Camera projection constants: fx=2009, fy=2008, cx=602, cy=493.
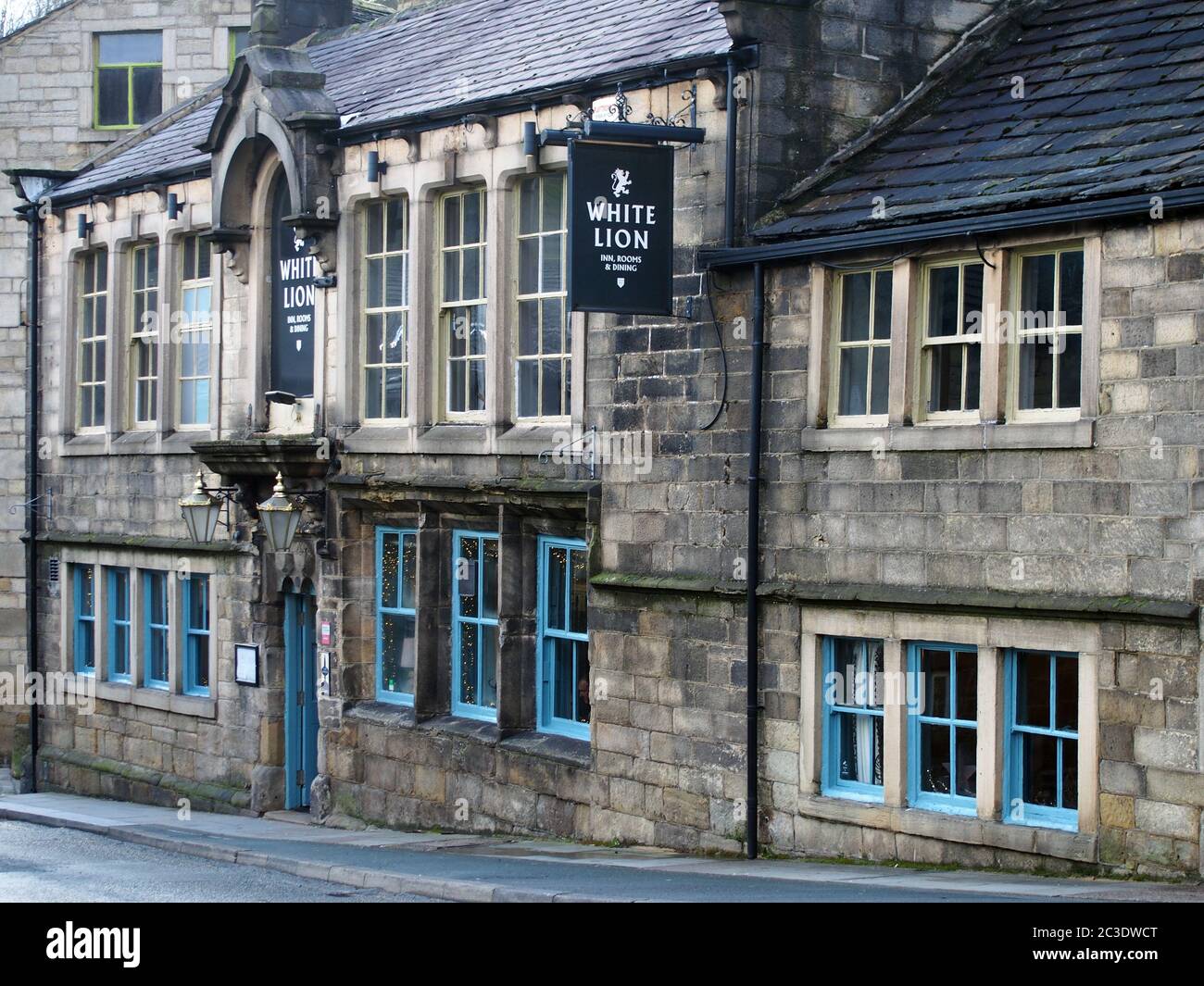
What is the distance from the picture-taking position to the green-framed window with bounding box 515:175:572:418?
55.1 ft

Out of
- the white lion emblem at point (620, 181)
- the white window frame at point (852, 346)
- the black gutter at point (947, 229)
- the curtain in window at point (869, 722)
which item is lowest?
the curtain in window at point (869, 722)

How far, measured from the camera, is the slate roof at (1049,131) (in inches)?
496

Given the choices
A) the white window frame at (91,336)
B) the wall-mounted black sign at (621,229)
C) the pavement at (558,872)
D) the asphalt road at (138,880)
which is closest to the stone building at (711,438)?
the wall-mounted black sign at (621,229)

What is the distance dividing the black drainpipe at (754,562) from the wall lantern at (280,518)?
20.1 ft

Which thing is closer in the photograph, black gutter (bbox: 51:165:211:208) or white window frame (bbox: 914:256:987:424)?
white window frame (bbox: 914:256:987:424)

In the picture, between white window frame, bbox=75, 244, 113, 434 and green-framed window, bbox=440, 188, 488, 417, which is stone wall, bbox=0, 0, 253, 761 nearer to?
white window frame, bbox=75, 244, 113, 434

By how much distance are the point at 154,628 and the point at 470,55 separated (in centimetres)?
818

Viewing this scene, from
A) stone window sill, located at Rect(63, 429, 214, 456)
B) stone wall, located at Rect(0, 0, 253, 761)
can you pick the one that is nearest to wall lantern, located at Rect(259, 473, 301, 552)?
stone window sill, located at Rect(63, 429, 214, 456)

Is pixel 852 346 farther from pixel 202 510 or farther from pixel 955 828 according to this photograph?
pixel 202 510

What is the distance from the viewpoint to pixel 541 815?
→ 16.7 meters

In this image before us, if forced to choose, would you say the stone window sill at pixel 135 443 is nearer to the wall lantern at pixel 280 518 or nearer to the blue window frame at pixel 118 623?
the blue window frame at pixel 118 623

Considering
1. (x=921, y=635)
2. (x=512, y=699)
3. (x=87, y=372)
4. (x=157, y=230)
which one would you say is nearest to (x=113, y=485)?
(x=87, y=372)

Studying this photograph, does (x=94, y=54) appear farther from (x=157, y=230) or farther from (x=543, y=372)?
(x=543, y=372)

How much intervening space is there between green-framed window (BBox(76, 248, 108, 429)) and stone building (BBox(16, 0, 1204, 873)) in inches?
70.1
